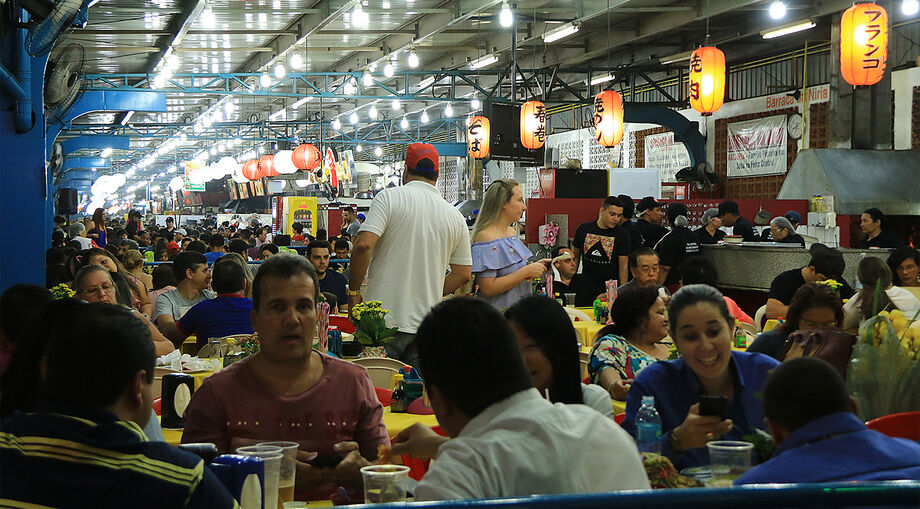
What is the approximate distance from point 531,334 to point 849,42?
33.4 ft

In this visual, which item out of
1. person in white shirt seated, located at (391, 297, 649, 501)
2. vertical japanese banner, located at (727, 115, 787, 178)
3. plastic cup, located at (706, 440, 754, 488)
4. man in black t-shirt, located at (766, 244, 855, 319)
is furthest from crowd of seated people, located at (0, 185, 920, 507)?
vertical japanese banner, located at (727, 115, 787, 178)

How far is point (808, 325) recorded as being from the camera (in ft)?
14.5

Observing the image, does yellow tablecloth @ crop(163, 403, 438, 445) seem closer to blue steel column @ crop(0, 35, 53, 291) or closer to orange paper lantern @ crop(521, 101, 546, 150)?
blue steel column @ crop(0, 35, 53, 291)

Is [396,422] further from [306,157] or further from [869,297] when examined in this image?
[306,157]

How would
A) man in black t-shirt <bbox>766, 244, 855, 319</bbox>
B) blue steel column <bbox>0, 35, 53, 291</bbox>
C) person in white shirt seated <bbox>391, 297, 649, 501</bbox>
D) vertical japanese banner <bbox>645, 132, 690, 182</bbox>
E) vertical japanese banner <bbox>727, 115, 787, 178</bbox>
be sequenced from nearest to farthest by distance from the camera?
person in white shirt seated <bbox>391, 297, 649, 501</bbox>
man in black t-shirt <bbox>766, 244, 855, 319</bbox>
blue steel column <bbox>0, 35, 53, 291</bbox>
vertical japanese banner <bbox>727, 115, 787, 178</bbox>
vertical japanese banner <bbox>645, 132, 690, 182</bbox>

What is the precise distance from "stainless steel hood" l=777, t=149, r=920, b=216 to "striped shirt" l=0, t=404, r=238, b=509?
1414 cm

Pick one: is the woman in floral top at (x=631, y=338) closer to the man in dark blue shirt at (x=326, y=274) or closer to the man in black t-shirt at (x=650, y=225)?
the man in dark blue shirt at (x=326, y=274)

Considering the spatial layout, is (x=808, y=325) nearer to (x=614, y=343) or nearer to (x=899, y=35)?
(x=614, y=343)

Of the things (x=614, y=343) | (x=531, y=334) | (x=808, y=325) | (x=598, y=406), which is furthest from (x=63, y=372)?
(x=808, y=325)

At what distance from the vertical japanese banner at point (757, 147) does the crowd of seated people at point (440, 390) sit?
13.3m

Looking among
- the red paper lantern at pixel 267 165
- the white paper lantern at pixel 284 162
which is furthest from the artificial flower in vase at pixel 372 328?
the red paper lantern at pixel 267 165

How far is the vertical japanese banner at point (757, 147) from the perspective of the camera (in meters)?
18.5

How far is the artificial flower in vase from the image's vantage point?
17.1 feet

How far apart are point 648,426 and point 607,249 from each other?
5497 mm
